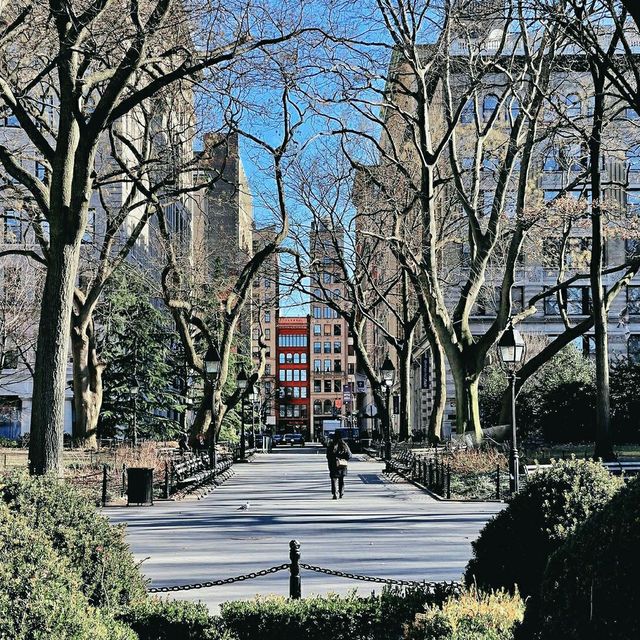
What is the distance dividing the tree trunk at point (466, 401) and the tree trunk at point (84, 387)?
15162 millimetres

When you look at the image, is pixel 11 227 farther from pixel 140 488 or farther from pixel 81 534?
pixel 81 534

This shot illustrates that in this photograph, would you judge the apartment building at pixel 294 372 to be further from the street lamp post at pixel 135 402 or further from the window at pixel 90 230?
the street lamp post at pixel 135 402

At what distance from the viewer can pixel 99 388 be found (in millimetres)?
44500

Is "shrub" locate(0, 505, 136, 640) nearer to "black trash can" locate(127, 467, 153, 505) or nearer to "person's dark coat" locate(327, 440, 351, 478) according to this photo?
"black trash can" locate(127, 467, 153, 505)

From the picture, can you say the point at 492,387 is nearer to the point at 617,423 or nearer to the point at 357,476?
the point at 617,423

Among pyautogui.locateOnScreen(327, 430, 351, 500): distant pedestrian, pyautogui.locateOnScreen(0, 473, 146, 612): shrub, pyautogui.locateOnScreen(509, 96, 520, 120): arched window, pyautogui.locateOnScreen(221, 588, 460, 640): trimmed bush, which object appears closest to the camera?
pyautogui.locateOnScreen(0, 473, 146, 612): shrub

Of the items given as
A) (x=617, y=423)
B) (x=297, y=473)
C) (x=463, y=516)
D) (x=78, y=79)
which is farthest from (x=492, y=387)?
(x=78, y=79)

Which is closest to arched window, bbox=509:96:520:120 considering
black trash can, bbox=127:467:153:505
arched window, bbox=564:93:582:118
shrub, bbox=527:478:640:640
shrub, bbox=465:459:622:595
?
arched window, bbox=564:93:582:118

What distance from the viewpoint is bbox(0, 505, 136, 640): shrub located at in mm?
5523

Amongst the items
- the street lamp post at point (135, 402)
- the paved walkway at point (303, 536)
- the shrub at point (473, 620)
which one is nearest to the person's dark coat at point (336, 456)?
the paved walkway at point (303, 536)

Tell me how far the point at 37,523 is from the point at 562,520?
3.90m

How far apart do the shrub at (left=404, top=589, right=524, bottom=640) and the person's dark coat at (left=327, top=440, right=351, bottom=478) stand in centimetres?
1898

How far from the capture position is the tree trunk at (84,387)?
40.1 meters

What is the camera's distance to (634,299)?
76.4m
